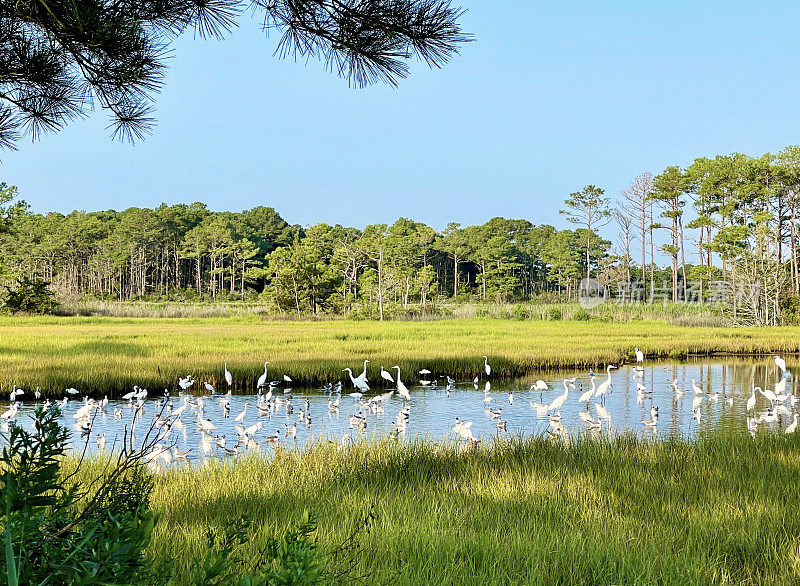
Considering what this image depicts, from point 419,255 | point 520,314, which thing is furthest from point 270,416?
point 419,255

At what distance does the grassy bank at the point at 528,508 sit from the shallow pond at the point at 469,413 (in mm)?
1408

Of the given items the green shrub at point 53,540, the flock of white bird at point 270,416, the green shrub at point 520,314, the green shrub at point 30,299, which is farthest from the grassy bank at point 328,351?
the green shrub at point 30,299

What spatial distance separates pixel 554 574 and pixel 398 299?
50.6m

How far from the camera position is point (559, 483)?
4.94 meters

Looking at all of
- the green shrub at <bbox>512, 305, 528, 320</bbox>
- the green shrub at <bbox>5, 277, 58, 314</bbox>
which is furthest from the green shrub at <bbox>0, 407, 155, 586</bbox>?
the green shrub at <bbox>5, 277, 58, 314</bbox>

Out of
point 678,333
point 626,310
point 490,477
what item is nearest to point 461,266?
point 626,310

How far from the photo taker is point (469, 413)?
11125 millimetres

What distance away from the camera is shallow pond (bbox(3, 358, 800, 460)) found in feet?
29.0

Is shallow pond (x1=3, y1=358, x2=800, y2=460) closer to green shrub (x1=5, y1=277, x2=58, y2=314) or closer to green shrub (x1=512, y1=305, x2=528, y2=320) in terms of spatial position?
green shrub (x1=512, y1=305, x2=528, y2=320)

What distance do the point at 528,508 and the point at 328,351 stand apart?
1435 centimetres

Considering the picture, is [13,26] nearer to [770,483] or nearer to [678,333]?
[770,483]

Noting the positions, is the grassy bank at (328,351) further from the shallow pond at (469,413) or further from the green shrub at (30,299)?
the green shrub at (30,299)

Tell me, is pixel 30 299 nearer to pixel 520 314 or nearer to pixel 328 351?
pixel 328 351

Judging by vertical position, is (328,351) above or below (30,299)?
below
